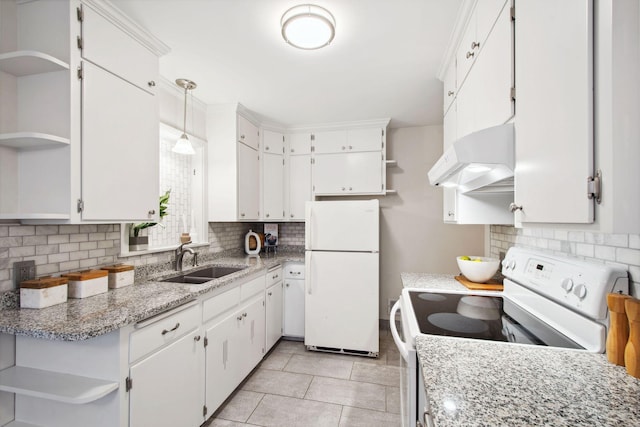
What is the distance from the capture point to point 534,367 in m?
0.87

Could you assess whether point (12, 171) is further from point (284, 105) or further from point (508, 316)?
point (508, 316)

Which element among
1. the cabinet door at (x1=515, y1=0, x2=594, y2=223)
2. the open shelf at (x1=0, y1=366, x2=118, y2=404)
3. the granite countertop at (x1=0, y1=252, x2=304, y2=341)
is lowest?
the open shelf at (x1=0, y1=366, x2=118, y2=404)

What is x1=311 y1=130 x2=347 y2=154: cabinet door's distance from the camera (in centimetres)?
348

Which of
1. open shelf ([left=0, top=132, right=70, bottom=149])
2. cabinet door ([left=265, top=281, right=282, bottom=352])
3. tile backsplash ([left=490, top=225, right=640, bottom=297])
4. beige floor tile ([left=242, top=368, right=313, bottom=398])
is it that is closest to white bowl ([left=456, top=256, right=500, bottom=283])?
tile backsplash ([left=490, top=225, right=640, bottom=297])

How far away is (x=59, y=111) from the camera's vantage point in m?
1.42

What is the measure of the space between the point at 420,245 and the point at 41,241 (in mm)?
3428

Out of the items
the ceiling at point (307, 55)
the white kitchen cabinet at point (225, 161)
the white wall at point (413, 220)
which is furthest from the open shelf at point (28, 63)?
the white wall at point (413, 220)

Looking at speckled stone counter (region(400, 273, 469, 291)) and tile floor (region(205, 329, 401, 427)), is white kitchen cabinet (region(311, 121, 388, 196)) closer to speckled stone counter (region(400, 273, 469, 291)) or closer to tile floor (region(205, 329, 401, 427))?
speckled stone counter (region(400, 273, 469, 291))

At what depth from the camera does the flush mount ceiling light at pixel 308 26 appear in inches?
62.1

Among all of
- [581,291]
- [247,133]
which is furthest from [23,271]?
[581,291]

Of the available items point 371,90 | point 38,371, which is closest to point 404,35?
point 371,90

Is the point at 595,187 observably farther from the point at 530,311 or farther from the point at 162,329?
the point at 162,329

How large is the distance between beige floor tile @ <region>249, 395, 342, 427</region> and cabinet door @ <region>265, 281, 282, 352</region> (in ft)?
2.25

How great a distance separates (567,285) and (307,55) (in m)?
1.93
